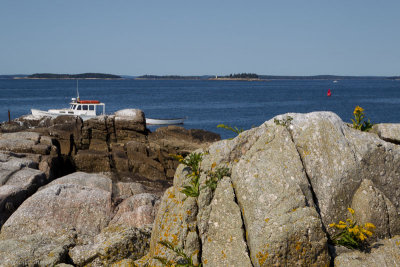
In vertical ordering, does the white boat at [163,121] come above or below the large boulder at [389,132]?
below

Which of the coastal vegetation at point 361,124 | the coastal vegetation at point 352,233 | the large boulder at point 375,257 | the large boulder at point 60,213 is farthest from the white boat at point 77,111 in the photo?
Answer: the large boulder at point 375,257

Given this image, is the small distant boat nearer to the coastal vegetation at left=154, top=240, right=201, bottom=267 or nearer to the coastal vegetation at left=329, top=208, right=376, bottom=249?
the coastal vegetation at left=154, top=240, right=201, bottom=267

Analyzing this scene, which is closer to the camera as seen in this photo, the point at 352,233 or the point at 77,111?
the point at 352,233

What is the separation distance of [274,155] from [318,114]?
143cm

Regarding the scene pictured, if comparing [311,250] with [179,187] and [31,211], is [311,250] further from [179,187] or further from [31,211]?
[31,211]

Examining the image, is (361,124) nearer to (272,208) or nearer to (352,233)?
(352,233)

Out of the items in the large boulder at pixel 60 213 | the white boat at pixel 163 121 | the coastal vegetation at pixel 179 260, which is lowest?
the white boat at pixel 163 121

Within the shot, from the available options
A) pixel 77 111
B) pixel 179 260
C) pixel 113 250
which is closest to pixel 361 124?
pixel 179 260

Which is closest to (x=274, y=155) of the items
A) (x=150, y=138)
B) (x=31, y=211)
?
(x=31, y=211)

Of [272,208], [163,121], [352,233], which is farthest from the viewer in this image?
[163,121]

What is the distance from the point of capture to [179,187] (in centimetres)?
920

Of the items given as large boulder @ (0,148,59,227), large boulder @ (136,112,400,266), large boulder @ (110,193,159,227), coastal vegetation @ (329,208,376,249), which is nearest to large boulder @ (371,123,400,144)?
large boulder @ (136,112,400,266)

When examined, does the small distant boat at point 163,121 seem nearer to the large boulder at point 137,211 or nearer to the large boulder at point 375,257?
the large boulder at point 137,211

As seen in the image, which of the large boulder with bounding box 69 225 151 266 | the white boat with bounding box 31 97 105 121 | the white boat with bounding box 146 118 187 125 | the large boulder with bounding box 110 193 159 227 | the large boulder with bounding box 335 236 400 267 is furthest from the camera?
the white boat with bounding box 146 118 187 125
